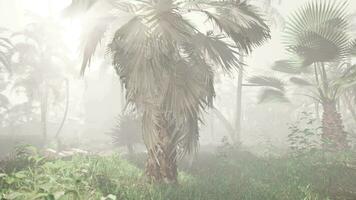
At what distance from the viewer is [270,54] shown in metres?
88.1

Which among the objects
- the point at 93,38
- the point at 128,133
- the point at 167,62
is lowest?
the point at 128,133

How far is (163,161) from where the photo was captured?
362 inches

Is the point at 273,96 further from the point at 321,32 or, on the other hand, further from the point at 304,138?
the point at 321,32

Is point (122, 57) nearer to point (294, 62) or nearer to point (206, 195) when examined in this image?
point (206, 195)

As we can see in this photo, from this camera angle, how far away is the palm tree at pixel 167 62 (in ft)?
27.0

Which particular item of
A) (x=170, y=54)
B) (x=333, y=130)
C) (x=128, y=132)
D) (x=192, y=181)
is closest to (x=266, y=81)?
(x=333, y=130)

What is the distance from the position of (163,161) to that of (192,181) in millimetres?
989

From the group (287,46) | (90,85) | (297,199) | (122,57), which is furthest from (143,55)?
(90,85)

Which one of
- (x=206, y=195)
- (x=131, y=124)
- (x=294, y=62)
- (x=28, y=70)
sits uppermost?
(x=28, y=70)

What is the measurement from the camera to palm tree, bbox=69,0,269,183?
822 cm

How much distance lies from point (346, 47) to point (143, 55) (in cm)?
683

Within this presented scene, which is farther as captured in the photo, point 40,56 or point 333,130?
point 40,56

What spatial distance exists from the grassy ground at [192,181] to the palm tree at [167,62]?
99 cm

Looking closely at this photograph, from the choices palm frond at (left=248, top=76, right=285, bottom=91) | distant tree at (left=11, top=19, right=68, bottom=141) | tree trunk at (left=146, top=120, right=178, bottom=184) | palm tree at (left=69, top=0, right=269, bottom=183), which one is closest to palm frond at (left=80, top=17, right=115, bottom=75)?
palm tree at (left=69, top=0, right=269, bottom=183)
